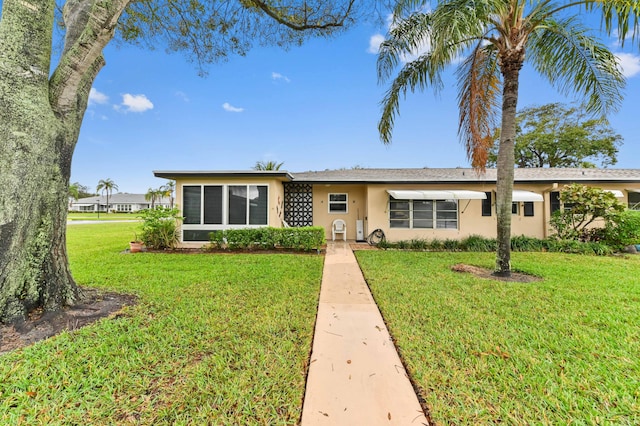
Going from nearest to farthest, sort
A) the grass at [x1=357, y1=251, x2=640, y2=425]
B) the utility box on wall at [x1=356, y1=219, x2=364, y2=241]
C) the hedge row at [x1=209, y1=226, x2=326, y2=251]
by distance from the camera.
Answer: the grass at [x1=357, y1=251, x2=640, y2=425]
the hedge row at [x1=209, y1=226, x2=326, y2=251]
the utility box on wall at [x1=356, y1=219, x2=364, y2=241]

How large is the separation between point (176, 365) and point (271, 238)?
7.73 metres

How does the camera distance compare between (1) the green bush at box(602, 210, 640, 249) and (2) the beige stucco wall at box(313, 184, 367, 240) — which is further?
(2) the beige stucco wall at box(313, 184, 367, 240)

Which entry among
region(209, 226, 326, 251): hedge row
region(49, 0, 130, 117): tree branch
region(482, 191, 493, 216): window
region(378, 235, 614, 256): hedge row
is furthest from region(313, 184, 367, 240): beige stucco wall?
region(49, 0, 130, 117): tree branch

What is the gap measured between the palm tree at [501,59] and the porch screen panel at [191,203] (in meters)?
8.94

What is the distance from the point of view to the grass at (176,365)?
2.28m

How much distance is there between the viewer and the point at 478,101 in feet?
24.6

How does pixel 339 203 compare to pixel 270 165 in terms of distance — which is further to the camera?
pixel 270 165

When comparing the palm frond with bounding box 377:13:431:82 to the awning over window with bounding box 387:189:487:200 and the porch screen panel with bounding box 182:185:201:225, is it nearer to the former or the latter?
the awning over window with bounding box 387:189:487:200

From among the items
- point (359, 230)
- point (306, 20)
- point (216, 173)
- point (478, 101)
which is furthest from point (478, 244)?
point (216, 173)

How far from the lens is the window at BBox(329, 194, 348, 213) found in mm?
14327

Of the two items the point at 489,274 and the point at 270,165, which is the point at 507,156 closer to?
the point at 489,274

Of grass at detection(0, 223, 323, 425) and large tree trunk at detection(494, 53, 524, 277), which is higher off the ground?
large tree trunk at detection(494, 53, 524, 277)

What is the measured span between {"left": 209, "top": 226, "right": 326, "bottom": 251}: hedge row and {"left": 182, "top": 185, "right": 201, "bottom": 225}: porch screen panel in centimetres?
143

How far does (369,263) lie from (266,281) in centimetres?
356
